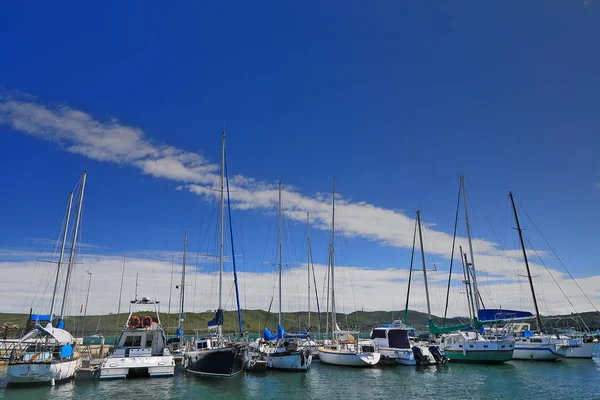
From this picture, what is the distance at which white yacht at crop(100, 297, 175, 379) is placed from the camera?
31.7m

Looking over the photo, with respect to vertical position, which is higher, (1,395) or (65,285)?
(65,285)

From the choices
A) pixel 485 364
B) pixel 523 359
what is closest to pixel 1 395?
pixel 485 364

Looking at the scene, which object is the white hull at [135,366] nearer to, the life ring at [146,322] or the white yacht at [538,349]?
the life ring at [146,322]

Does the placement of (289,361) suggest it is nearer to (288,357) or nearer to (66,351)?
(288,357)

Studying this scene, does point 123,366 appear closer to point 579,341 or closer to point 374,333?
point 374,333

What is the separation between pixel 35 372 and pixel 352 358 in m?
27.8

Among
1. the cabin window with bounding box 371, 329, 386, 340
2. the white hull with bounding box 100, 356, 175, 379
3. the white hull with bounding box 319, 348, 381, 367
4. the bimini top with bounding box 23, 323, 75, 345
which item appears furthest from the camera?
the cabin window with bounding box 371, 329, 386, 340

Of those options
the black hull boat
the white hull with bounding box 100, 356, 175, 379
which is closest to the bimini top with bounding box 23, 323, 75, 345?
the white hull with bounding box 100, 356, 175, 379

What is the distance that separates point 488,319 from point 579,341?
1193 cm

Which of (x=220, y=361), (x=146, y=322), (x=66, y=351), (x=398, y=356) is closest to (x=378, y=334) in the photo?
(x=398, y=356)

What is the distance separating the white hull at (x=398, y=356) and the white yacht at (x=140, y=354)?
73.6 feet

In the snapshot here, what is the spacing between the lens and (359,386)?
29625 mm

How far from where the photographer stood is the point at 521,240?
55.6 meters

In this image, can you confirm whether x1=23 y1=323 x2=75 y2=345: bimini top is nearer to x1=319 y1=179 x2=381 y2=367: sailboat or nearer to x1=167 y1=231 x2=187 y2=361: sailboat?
x1=167 y1=231 x2=187 y2=361: sailboat
